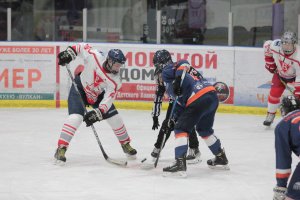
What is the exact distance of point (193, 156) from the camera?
6168 millimetres

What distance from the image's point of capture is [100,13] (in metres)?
10.4

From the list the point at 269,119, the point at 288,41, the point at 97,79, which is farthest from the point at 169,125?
the point at 269,119

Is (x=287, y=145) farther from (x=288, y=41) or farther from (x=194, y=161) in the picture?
(x=288, y=41)

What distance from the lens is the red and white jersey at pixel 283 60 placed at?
7.64 meters

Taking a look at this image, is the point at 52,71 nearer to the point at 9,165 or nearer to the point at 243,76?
the point at 243,76

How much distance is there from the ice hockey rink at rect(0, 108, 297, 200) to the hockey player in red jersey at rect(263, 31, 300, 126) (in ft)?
1.05

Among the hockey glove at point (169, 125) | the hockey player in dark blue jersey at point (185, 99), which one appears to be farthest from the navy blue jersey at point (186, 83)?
the hockey glove at point (169, 125)

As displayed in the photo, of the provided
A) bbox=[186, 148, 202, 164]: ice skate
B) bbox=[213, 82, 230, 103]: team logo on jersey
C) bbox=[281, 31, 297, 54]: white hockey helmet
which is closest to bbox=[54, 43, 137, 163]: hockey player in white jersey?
bbox=[186, 148, 202, 164]: ice skate

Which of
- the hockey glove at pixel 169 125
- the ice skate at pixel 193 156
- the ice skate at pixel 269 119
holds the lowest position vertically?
the ice skate at pixel 193 156

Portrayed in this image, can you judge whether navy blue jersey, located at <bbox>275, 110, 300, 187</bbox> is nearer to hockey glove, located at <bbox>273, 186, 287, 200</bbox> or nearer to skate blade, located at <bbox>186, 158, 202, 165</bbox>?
hockey glove, located at <bbox>273, 186, 287, 200</bbox>

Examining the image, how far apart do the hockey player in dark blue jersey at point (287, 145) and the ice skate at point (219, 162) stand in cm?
211

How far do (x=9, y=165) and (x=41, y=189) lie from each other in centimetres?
98

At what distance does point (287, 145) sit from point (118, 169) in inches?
96.4

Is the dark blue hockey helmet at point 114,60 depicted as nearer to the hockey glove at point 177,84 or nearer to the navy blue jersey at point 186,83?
the navy blue jersey at point 186,83
